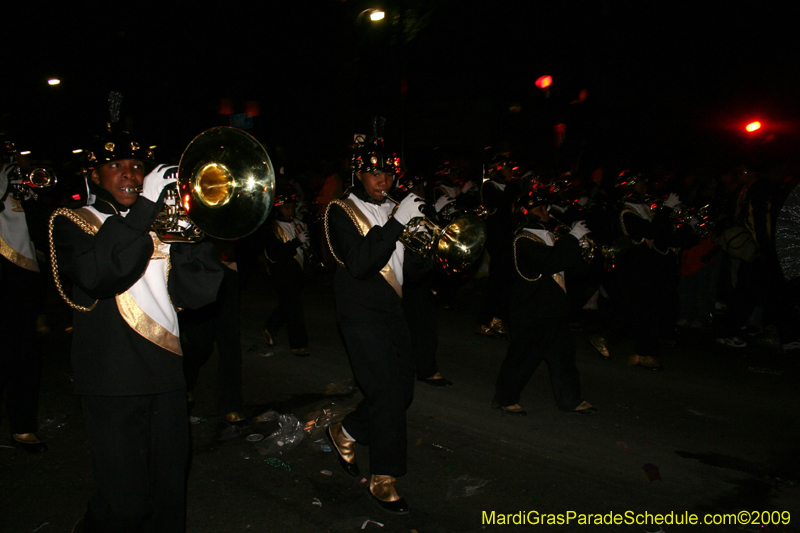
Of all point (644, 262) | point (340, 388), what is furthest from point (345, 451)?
point (644, 262)

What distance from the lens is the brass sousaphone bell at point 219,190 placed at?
2.65 metres

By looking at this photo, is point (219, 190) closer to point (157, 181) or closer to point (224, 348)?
point (157, 181)

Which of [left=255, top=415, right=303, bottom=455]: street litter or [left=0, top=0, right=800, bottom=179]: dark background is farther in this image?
[left=0, top=0, right=800, bottom=179]: dark background

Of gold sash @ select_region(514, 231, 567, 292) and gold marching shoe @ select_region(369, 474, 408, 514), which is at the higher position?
gold sash @ select_region(514, 231, 567, 292)

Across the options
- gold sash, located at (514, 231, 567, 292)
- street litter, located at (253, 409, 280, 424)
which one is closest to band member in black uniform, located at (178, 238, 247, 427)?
street litter, located at (253, 409, 280, 424)

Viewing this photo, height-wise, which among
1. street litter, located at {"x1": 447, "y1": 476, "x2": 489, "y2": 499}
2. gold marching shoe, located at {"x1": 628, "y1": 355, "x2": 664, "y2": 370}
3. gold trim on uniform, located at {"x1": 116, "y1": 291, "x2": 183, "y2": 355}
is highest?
gold trim on uniform, located at {"x1": 116, "y1": 291, "x2": 183, "y2": 355}

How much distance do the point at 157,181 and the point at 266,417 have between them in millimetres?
3170

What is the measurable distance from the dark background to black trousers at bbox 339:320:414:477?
9164mm

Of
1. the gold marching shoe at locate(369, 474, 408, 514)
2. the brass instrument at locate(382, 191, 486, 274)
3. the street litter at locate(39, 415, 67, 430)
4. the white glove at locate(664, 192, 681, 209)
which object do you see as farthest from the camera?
the white glove at locate(664, 192, 681, 209)

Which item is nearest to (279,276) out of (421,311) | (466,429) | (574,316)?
(421,311)

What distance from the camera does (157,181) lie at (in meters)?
2.74

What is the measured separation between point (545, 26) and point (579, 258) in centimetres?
1338

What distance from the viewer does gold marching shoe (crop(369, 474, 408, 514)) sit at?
3.73m

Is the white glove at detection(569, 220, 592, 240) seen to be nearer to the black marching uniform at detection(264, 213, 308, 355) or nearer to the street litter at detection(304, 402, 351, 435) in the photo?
the street litter at detection(304, 402, 351, 435)
